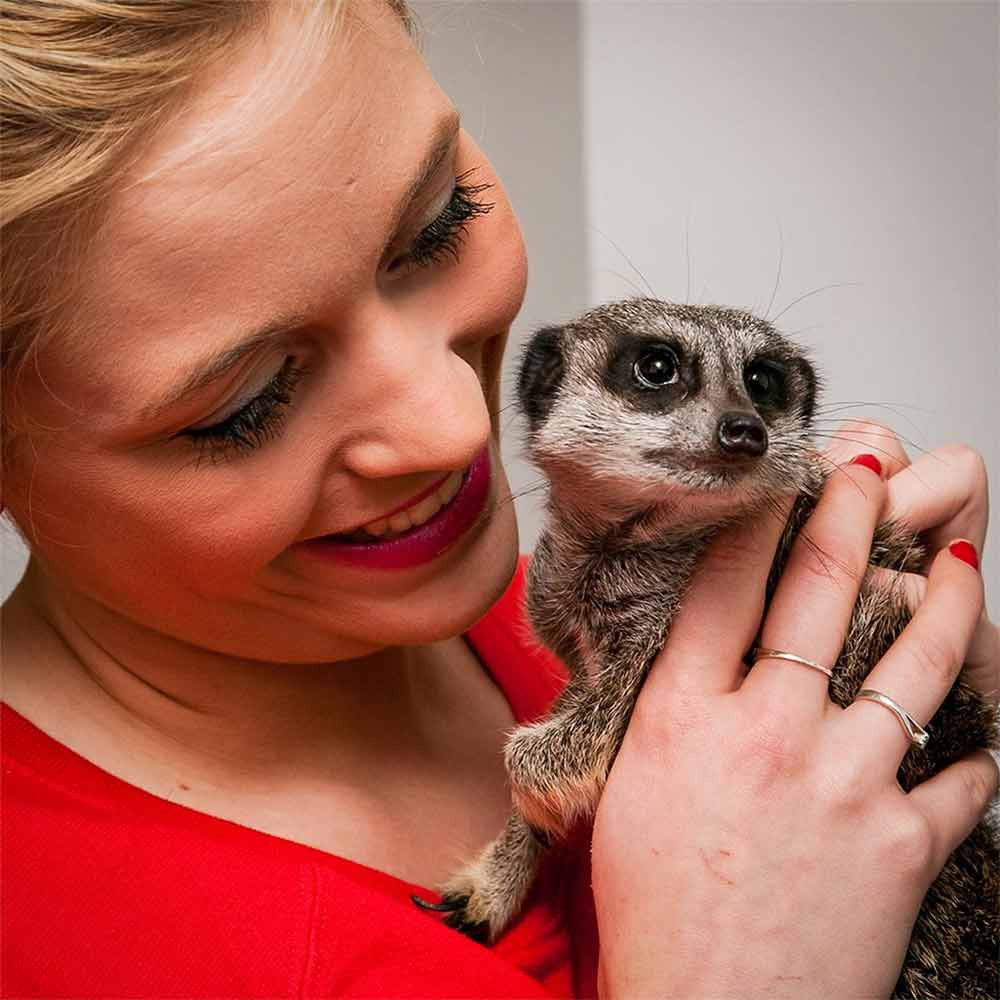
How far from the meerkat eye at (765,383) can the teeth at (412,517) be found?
334 millimetres

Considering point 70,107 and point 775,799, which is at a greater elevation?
point 70,107

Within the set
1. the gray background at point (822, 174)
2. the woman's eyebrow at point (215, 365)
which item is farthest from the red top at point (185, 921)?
the gray background at point (822, 174)

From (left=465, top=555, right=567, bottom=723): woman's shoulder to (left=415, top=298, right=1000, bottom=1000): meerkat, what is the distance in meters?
0.12

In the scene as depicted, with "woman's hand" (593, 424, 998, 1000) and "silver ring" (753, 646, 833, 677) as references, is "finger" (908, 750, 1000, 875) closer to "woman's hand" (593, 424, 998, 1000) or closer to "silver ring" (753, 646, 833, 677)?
"woman's hand" (593, 424, 998, 1000)

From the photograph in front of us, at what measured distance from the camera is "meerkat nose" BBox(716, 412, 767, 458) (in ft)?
3.45

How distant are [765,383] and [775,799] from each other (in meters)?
0.44

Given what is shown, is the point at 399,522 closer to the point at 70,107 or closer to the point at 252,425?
the point at 252,425

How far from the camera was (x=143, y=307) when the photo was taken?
2.89 ft

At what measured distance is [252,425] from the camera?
0.96 meters

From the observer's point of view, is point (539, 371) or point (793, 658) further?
point (539, 371)

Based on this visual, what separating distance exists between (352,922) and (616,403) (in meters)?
0.55

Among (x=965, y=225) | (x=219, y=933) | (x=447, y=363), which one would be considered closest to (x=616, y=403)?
(x=447, y=363)

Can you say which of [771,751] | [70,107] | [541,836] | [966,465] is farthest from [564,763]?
[70,107]

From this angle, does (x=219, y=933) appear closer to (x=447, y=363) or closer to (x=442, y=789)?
(x=442, y=789)
